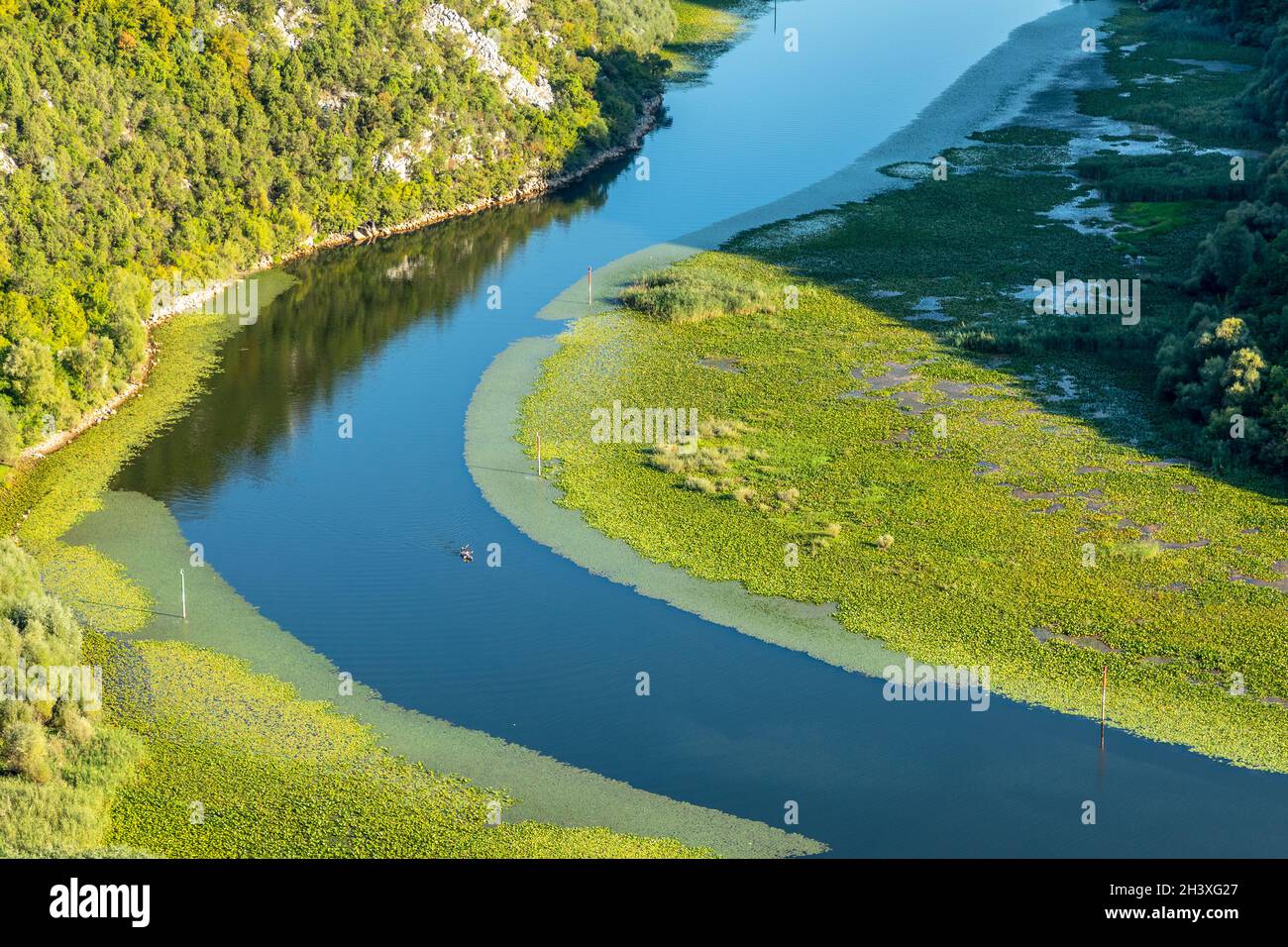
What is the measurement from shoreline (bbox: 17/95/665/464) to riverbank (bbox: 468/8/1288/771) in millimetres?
15053

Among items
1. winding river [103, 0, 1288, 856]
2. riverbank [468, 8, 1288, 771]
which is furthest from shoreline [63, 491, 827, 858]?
riverbank [468, 8, 1288, 771]

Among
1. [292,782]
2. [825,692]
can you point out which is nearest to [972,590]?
[825,692]

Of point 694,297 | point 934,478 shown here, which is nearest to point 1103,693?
point 934,478

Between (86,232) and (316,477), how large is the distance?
2071 centimetres

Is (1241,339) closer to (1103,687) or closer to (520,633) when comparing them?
(1103,687)

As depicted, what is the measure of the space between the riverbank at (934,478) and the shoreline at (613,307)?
0.16 meters

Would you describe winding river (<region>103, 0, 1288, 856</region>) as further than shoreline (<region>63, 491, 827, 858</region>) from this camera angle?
Yes

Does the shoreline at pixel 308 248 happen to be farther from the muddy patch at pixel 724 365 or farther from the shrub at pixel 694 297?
the muddy patch at pixel 724 365

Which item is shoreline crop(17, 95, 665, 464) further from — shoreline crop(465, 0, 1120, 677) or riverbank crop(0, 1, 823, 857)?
shoreline crop(465, 0, 1120, 677)

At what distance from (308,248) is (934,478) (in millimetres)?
43125

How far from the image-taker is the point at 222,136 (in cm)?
8056

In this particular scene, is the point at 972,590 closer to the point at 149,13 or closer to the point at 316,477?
the point at 316,477

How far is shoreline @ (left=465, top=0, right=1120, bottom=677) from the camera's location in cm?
4666

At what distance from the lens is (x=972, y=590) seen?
47.7 metres
